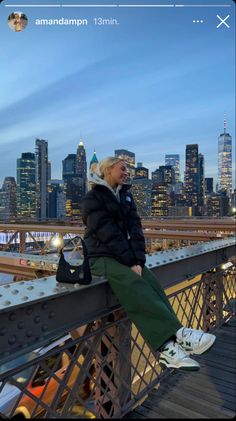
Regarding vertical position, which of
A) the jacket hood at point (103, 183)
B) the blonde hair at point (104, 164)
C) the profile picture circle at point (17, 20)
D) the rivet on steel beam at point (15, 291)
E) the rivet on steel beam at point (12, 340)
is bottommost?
the rivet on steel beam at point (12, 340)

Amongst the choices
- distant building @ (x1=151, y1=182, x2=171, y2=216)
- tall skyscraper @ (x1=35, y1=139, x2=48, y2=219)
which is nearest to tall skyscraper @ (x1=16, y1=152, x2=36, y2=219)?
tall skyscraper @ (x1=35, y1=139, x2=48, y2=219)

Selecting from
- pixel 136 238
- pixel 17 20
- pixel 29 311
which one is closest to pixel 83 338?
pixel 29 311

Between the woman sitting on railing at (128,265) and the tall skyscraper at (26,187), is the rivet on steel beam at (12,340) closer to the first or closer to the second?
the woman sitting on railing at (128,265)

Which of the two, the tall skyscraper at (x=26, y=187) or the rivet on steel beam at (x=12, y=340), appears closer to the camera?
the rivet on steel beam at (x=12, y=340)

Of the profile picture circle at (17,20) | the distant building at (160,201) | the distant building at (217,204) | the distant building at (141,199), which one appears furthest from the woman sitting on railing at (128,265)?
the distant building at (217,204)

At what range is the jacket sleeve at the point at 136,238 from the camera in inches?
104

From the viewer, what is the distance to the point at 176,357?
2.36 metres

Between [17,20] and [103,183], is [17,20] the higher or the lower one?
the higher one

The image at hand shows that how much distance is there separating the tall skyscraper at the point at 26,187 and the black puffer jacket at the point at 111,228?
2874cm

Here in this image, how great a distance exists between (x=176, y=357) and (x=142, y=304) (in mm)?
401

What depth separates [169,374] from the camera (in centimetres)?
382

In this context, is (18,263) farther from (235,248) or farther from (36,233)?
(36,233)

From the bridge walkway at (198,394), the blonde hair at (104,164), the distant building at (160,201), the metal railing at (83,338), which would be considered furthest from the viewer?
the distant building at (160,201)

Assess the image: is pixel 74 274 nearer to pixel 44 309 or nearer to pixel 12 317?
pixel 44 309
